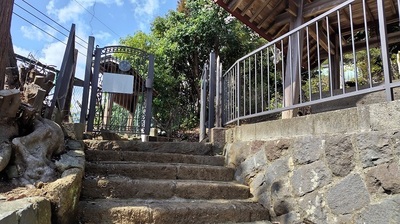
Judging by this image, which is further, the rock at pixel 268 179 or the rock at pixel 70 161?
the rock at pixel 268 179

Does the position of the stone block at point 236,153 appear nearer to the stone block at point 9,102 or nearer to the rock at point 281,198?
the rock at point 281,198

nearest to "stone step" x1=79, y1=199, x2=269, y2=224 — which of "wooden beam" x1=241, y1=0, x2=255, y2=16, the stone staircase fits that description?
the stone staircase

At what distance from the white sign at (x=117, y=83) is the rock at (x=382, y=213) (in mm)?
4132

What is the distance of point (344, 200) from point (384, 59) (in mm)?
909

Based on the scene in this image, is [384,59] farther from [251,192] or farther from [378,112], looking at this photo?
[251,192]

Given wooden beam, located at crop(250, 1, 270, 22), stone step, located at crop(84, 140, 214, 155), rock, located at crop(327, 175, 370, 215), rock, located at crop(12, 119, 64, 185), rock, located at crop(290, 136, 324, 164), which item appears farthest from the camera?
wooden beam, located at crop(250, 1, 270, 22)

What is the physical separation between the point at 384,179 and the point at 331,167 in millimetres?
381

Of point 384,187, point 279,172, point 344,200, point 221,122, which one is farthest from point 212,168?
point 384,187

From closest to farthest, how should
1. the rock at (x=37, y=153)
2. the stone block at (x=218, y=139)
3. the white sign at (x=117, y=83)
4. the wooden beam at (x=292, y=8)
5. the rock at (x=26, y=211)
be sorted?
the rock at (x=26, y=211) → the rock at (x=37, y=153) → the stone block at (x=218, y=139) → the wooden beam at (x=292, y=8) → the white sign at (x=117, y=83)

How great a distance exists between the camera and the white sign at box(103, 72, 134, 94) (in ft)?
16.0

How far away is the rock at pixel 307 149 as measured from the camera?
203 cm

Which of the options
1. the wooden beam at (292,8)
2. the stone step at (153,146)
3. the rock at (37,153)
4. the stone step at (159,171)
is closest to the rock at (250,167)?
the stone step at (159,171)

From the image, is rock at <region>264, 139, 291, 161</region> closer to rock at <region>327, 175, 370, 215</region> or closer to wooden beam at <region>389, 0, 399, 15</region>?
rock at <region>327, 175, 370, 215</region>

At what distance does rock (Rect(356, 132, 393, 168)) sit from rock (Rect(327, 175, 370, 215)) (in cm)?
14
